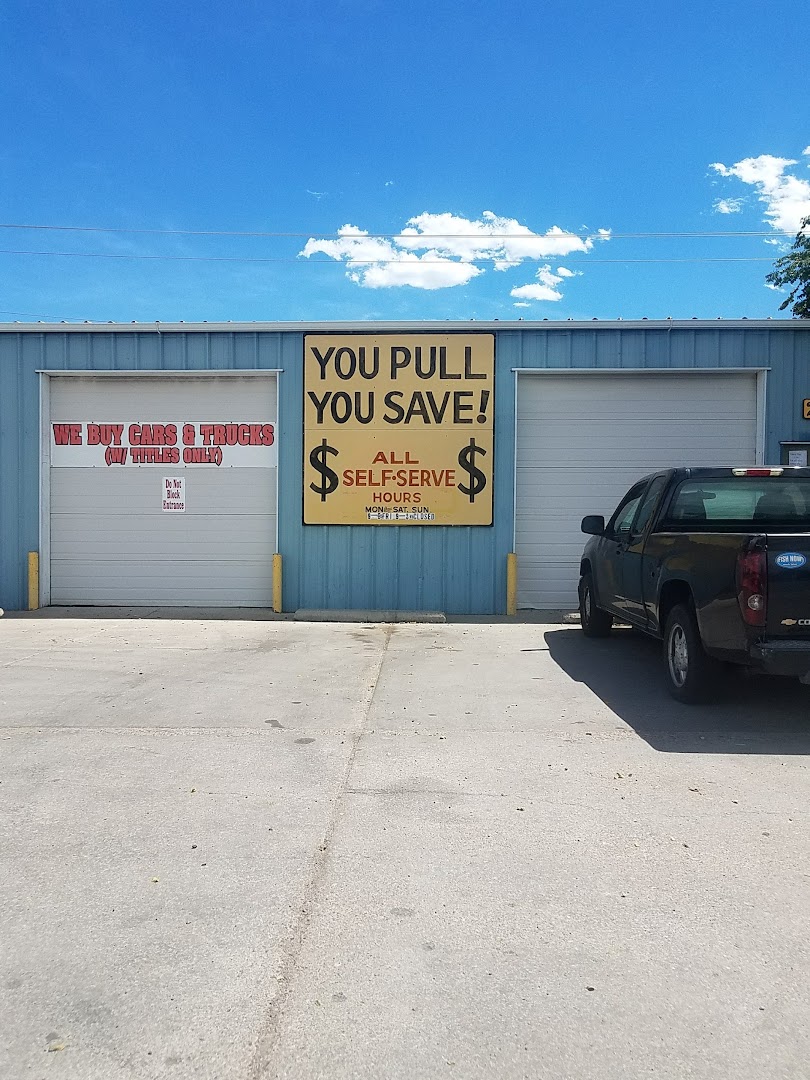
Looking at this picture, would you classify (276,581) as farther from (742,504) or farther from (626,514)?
(742,504)

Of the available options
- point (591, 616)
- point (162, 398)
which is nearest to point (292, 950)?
point (591, 616)

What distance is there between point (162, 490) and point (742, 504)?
8983 millimetres

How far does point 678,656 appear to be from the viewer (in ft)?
22.9

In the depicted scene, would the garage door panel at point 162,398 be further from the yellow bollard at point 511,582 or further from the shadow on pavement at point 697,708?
the shadow on pavement at point 697,708

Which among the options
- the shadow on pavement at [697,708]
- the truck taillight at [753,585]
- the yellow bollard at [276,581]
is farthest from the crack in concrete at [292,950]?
the yellow bollard at [276,581]

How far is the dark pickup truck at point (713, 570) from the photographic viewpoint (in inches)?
228

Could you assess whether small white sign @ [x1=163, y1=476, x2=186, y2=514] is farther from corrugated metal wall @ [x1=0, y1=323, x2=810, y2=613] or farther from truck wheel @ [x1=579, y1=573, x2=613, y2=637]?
truck wheel @ [x1=579, y1=573, x2=613, y2=637]

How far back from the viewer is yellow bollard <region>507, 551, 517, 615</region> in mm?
12422

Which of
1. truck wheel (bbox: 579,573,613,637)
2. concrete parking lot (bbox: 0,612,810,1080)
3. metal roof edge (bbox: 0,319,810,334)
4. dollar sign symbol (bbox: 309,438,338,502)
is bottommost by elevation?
concrete parking lot (bbox: 0,612,810,1080)

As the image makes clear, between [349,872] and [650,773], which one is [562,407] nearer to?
[650,773]

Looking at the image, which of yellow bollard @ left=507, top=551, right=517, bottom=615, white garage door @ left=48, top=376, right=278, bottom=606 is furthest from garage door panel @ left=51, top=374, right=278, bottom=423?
yellow bollard @ left=507, top=551, right=517, bottom=615

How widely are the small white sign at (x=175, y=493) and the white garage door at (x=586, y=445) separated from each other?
5.36 meters

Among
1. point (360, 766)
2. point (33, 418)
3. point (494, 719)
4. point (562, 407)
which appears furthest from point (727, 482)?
point (33, 418)

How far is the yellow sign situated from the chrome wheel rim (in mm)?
5692
